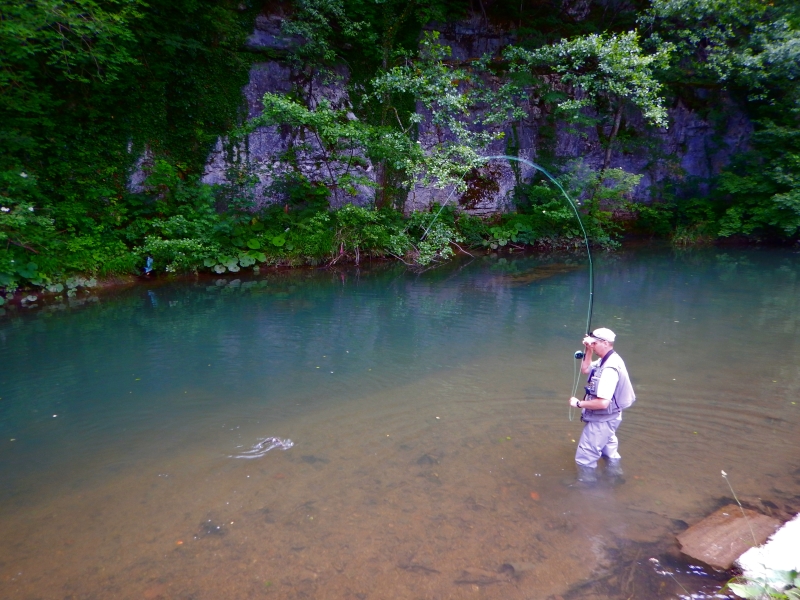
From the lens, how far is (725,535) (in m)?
3.95

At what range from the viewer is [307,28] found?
14195 millimetres

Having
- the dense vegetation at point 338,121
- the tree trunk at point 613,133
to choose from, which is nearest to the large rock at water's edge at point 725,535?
the dense vegetation at point 338,121

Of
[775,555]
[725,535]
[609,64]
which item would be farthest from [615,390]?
[609,64]

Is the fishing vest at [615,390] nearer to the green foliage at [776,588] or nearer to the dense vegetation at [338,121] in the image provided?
the green foliage at [776,588]

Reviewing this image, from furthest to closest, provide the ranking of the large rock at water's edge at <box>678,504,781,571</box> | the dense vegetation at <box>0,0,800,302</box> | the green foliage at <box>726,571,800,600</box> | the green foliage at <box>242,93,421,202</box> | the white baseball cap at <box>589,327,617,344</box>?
the green foliage at <box>242,93,421,202</box>
the dense vegetation at <box>0,0,800,302</box>
the white baseball cap at <box>589,327,617,344</box>
the large rock at water's edge at <box>678,504,781,571</box>
the green foliage at <box>726,571,800,600</box>

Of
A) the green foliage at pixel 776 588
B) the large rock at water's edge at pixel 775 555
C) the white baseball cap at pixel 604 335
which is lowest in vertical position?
the large rock at water's edge at pixel 775 555

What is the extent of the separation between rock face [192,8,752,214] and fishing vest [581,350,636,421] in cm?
1172

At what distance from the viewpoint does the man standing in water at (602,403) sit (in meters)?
4.41

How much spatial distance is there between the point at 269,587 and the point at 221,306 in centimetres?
783

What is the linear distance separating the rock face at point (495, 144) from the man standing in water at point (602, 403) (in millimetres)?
11678

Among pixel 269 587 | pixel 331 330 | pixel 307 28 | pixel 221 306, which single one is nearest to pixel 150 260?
pixel 221 306

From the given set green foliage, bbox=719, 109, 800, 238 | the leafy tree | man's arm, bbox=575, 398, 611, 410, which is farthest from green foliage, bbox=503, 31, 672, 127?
man's arm, bbox=575, 398, 611, 410

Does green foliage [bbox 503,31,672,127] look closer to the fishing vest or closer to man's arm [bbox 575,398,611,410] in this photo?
the fishing vest

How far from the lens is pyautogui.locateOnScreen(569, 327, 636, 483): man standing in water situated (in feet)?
14.5
